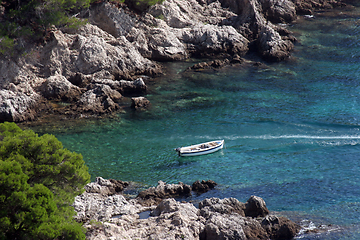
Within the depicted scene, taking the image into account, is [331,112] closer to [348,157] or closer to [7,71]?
[348,157]

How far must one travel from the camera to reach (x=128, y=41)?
5300 cm

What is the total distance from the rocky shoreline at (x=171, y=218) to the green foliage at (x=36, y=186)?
302 centimetres

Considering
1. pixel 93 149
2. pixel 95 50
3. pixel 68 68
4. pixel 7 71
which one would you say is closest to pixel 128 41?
pixel 95 50

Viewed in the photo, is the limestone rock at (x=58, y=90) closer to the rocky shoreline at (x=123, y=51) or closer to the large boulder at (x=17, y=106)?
the rocky shoreline at (x=123, y=51)

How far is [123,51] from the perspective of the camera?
167 ft

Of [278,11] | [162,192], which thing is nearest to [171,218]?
[162,192]

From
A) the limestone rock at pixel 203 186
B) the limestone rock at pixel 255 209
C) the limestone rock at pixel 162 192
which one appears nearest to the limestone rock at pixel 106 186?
the limestone rock at pixel 162 192

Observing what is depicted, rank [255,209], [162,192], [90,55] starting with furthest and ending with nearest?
[90,55] < [162,192] < [255,209]

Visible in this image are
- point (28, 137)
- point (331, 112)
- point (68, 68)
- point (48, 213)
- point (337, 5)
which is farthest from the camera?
point (337, 5)

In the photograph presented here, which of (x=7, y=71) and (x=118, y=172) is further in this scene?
(x=7, y=71)

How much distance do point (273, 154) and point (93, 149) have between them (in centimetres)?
1842

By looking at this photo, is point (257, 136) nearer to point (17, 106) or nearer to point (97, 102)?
point (97, 102)

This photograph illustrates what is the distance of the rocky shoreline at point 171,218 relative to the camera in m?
20.5

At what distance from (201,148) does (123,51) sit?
22536 millimetres
